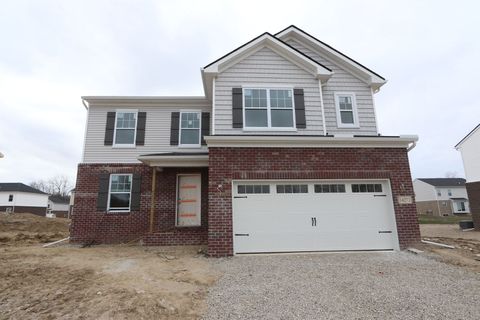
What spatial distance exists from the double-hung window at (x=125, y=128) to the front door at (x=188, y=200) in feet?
9.46

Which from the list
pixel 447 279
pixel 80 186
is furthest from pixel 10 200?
pixel 447 279

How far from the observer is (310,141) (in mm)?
8047

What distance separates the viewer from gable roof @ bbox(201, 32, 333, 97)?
30.8 ft

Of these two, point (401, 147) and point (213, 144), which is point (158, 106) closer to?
point (213, 144)

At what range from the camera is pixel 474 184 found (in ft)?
54.7

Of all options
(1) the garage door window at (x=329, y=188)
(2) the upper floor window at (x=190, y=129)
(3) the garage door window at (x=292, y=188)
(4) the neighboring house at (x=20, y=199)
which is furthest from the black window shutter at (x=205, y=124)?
(4) the neighboring house at (x=20, y=199)

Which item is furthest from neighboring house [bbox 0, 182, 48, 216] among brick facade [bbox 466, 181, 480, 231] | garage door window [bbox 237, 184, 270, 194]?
brick facade [bbox 466, 181, 480, 231]

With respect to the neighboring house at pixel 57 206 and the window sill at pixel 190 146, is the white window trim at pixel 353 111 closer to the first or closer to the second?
the window sill at pixel 190 146

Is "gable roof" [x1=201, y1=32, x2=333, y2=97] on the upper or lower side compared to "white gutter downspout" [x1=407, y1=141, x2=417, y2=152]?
upper

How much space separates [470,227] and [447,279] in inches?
622

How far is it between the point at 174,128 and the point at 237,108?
12.3 ft

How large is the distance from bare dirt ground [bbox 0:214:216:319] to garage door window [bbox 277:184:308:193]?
304cm

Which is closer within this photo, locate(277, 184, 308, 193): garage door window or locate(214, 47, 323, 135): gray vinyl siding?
locate(277, 184, 308, 193): garage door window

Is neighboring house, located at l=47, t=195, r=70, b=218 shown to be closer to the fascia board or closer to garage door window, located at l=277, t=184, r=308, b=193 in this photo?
the fascia board
